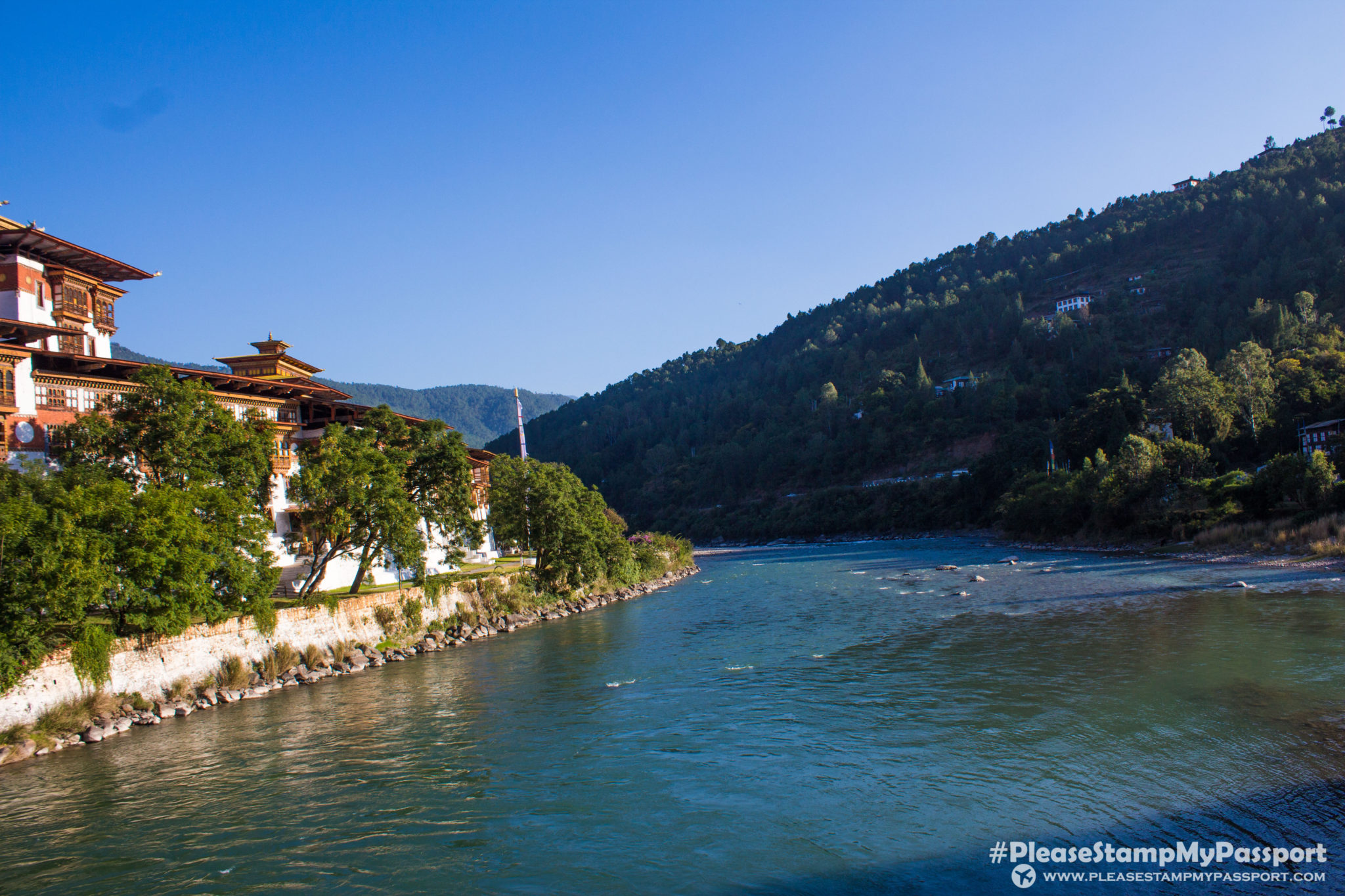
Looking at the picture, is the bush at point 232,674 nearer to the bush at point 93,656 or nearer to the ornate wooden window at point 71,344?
the bush at point 93,656

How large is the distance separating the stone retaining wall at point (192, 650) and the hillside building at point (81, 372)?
186 inches

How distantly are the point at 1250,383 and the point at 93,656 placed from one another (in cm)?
9066

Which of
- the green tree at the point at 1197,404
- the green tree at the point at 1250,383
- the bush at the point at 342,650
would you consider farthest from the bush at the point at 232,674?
the green tree at the point at 1250,383

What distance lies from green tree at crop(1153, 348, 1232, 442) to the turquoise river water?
5280cm

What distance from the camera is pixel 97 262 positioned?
35.4 m

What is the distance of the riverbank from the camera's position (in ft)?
63.3

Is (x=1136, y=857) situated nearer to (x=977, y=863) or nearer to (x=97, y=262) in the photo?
(x=977, y=863)

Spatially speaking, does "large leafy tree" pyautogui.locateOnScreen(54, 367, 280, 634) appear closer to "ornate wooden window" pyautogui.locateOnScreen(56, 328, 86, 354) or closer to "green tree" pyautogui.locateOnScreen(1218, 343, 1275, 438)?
"ornate wooden window" pyautogui.locateOnScreen(56, 328, 86, 354)

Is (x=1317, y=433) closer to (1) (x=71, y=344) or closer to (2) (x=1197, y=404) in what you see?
(2) (x=1197, y=404)

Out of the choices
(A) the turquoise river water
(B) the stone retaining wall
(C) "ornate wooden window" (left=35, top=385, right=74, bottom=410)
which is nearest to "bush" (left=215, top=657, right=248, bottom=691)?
(B) the stone retaining wall

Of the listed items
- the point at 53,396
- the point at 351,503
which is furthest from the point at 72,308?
the point at 351,503

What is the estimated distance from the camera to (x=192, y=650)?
2372 cm

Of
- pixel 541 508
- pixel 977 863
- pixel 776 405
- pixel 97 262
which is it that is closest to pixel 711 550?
pixel 776 405

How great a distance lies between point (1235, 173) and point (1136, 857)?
668 ft
